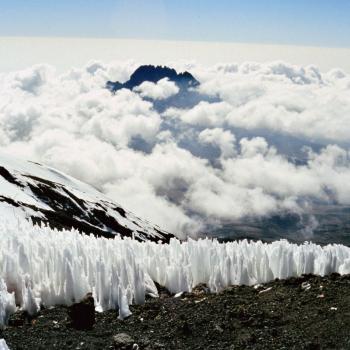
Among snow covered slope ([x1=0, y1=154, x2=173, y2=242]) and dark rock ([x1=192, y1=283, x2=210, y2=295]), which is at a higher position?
snow covered slope ([x1=0, y1=154, x2=173, y2=242])

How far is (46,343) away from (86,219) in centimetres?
8992

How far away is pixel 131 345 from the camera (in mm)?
6379

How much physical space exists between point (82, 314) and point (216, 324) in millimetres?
1963

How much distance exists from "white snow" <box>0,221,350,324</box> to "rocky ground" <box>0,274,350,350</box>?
34 cm

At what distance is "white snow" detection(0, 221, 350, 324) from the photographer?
7773mm

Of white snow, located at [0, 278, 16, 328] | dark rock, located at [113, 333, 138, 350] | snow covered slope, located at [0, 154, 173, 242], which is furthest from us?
snow covered slope, located at [0, 154, 173, 242]

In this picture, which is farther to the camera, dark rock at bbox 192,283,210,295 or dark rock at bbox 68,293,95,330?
dark rock at bbox 192,283,210,295

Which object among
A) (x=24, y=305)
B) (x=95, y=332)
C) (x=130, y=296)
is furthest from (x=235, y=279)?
(x=24, y=305)

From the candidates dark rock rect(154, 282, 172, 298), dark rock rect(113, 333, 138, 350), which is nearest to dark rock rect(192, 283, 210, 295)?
dark rock rect(154, 282, 172, 298)

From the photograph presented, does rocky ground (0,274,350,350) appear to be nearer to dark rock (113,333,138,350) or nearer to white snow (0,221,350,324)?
dark rock (113,333,138,350)

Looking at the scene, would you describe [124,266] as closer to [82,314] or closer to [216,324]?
[82,314]

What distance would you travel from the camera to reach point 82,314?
23.7ft

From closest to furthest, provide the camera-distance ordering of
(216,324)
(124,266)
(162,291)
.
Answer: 1. (216,324)
2. (124,266)
3. (162,291)

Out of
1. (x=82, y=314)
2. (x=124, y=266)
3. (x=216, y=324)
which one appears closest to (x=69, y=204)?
(x=124, y=266)
